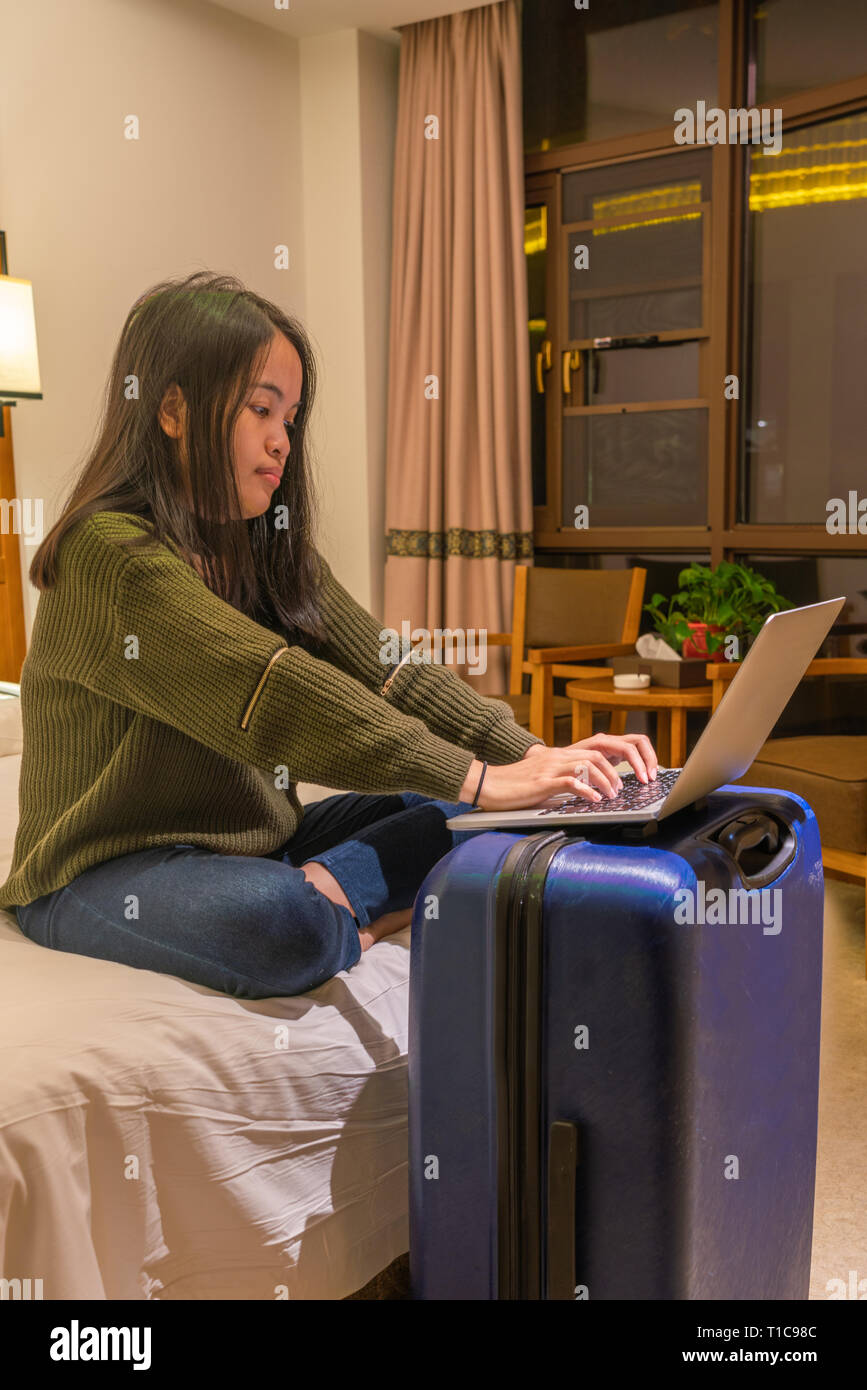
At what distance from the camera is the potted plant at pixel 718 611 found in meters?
3.20

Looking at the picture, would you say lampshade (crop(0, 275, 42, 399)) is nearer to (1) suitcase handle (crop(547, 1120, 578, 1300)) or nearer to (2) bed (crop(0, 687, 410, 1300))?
(2) bed (crop(0, 687, 410, 1300))

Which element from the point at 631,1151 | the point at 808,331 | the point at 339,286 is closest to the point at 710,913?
the point at 631,1151

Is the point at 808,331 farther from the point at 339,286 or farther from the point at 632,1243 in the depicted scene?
the point at 632,1243

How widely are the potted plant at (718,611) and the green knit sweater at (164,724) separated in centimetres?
202

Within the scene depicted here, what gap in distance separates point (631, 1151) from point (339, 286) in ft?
12.6

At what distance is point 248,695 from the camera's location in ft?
3.90

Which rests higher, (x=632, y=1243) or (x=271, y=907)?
(x=271, y=907)

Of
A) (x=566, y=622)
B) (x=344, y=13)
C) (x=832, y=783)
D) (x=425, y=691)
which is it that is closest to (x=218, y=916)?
(x=425, y=691)

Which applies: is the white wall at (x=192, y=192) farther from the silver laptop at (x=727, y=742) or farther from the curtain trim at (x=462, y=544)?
the silver laptop at (x=727, y=742)

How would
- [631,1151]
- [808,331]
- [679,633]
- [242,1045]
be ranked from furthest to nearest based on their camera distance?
[808,331], [679,633], [242,1045], [631,1151]

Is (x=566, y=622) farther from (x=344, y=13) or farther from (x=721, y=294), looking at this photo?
(x=344, y=13)

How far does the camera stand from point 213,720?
3.94 ft

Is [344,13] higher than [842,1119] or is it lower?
higher

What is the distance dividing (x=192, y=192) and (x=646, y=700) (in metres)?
2.30
